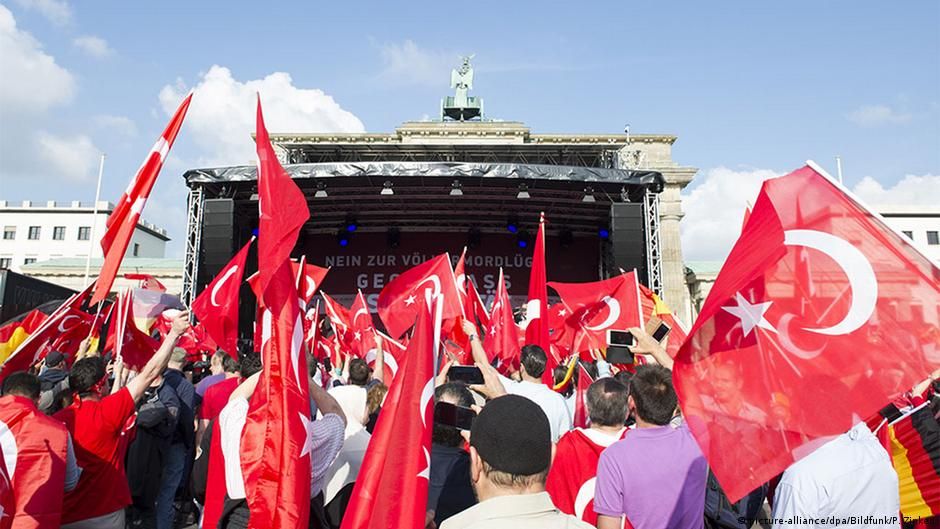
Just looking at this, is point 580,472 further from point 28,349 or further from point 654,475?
point 28,349

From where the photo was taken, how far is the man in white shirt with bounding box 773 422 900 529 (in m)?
2.53

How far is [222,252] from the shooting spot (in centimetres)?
1448

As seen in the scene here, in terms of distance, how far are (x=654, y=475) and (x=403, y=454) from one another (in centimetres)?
108

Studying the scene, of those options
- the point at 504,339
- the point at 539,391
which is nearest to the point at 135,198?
the point at 539,391

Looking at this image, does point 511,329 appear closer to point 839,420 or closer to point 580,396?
point 580,396

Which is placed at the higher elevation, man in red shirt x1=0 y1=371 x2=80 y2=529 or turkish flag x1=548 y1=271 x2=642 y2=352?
turkish flag x1=548 y1=271 x2=642 y2=352

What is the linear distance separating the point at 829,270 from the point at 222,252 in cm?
1416

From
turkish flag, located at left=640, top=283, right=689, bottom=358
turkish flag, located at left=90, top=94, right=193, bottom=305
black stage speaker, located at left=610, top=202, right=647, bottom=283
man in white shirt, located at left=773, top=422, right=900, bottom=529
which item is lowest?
man in white shirt, located at left=773, top=422, right=900, bottom=529

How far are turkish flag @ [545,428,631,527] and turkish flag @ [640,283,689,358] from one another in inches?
139

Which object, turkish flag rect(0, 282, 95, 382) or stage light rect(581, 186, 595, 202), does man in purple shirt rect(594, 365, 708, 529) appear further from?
stage light rect(581, 186, 595, 202)

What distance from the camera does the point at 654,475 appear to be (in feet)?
8.36

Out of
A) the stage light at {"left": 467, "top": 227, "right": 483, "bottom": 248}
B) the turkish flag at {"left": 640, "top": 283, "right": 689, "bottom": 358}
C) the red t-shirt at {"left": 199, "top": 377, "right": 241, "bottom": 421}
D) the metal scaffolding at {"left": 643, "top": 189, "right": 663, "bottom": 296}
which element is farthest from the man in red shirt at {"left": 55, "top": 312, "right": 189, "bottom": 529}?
the stage light at {"left": 467, "top": 227, "right": 483, "bottom": 248}

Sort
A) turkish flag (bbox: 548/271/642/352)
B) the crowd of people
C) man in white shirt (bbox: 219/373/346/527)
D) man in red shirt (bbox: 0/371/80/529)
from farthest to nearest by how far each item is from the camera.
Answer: turkish flag (bbox: 548/271/642/352) → man in white shirt (bbox: 219/373/346/527) → man in red shirt (bbox: 0/371/80/529) → the crowd of people

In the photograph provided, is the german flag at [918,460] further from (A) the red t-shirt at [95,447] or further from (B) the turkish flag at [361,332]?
(B) the turkish flag at [361,332]
